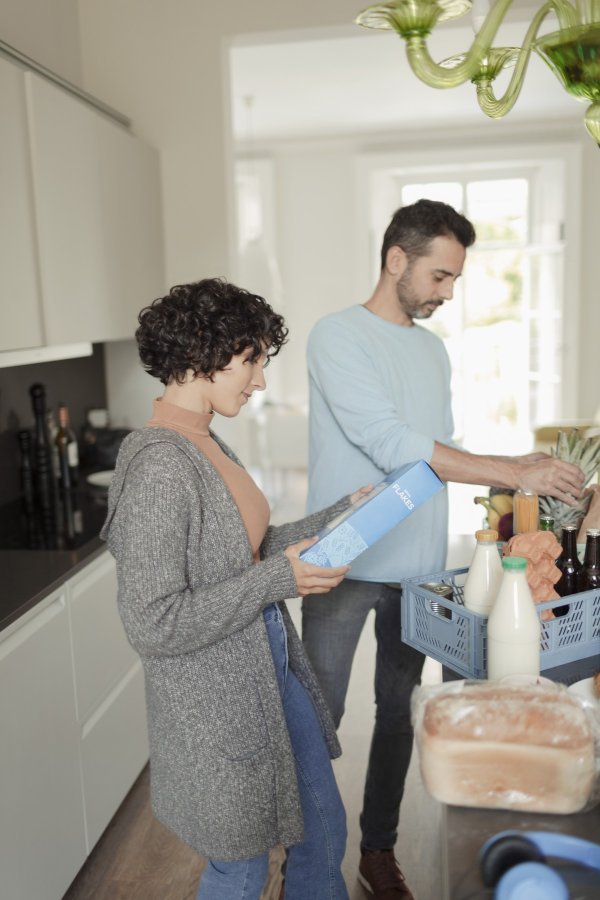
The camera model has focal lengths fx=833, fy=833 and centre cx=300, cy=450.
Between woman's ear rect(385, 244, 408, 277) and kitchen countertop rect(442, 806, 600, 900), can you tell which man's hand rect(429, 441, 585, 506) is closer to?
woman's ear rect(385, 244, 408, 277)

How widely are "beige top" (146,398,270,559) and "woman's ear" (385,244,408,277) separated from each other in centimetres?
72

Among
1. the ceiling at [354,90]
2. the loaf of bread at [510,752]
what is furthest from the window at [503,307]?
the loaf of bread at [510,752]

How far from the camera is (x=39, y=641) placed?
1.89 m

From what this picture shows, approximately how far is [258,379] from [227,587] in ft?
1.25

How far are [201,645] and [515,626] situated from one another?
470mm

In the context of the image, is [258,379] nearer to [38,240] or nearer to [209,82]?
[38,240]

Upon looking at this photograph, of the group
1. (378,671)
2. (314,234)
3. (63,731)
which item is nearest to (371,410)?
(378,671)

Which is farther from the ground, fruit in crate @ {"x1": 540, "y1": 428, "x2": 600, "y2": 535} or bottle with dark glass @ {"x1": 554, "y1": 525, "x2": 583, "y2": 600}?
fruit in crate @ {"x1": 540, "y1": 428, "x2": 600, "y2": 535}

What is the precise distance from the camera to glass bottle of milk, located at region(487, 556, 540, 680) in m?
1.18

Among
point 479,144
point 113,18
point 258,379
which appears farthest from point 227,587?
point 479,144

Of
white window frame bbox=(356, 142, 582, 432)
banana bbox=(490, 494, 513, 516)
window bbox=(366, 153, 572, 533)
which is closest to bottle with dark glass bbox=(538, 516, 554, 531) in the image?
banana bbox=(490, 494, 513, 516)

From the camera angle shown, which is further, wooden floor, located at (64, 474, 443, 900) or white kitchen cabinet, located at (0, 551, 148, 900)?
wooden floor, located at (64, 474, 443, 900)

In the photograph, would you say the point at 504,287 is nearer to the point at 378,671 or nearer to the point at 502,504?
the point at 378,671

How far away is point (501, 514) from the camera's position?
1.73 meters
